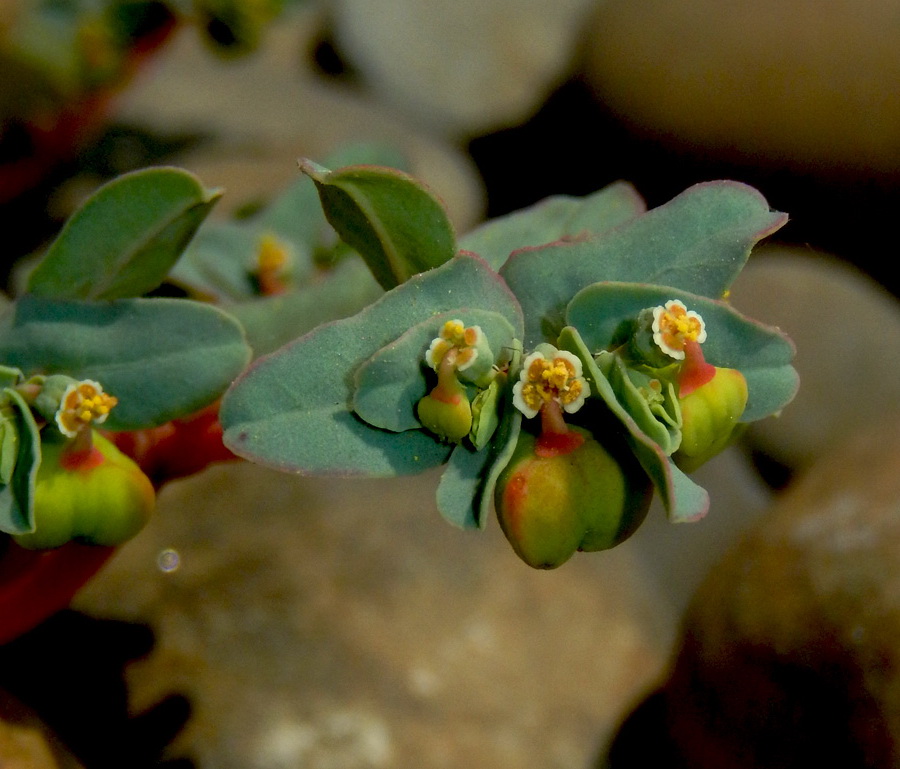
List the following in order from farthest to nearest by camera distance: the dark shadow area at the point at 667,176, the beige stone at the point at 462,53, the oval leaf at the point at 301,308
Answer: the beige stone at the point at 462,53 → the dark shadow area at the point at 667,176 → the oval leaf at the point at 301,308

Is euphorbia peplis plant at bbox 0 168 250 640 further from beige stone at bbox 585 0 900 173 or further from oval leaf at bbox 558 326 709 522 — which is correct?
beige stone at bbox 585 0 900 173

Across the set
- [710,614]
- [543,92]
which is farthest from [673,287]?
[543,92]

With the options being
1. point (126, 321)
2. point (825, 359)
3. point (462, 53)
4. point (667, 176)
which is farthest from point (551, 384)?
point (462, 53)

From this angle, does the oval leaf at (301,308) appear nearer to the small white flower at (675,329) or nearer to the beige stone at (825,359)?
the small white flower at (675,329)

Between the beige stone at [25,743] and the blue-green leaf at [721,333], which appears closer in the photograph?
the blue-green leaf at [721,333]

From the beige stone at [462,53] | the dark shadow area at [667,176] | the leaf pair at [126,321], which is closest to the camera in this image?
the leaf pair at [126,321]

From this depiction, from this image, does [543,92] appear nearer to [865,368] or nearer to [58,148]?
[865,368]

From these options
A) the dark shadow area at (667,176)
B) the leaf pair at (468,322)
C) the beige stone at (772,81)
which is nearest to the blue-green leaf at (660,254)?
the leaf pair at (468,322)
